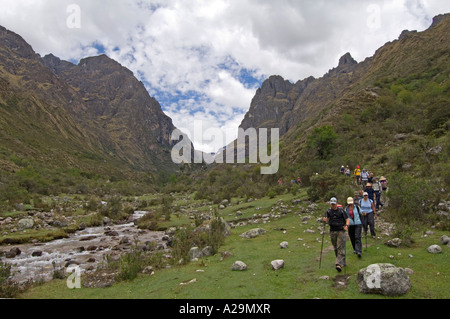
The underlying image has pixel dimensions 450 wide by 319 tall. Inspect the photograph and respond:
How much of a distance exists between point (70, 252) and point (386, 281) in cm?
1721

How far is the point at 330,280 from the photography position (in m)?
7.30

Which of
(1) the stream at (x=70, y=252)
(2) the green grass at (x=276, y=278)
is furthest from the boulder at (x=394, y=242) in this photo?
(1) the stream at (x=70, y=252)

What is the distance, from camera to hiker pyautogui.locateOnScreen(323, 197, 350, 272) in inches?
316

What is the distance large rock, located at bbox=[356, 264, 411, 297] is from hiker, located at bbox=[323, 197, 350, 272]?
5.62 feet

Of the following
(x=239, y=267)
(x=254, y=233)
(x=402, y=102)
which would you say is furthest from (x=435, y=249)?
(x=402, y=102)

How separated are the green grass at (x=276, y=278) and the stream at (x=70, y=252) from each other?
324 centimetres

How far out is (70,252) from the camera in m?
16.9

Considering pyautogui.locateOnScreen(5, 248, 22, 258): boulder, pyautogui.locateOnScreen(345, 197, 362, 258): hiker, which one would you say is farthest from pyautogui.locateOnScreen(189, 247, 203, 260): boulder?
pyautogui.locateOnScreen(5, 248, 22, 258): boulder

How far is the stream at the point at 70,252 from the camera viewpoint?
12.9 m

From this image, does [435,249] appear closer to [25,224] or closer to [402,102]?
[25,224]

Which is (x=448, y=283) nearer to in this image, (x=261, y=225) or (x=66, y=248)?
(x=261, y=225)

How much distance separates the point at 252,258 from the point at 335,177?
13.6 m

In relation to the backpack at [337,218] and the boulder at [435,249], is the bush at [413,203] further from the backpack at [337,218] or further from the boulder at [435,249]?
the backpack at [337,218]
